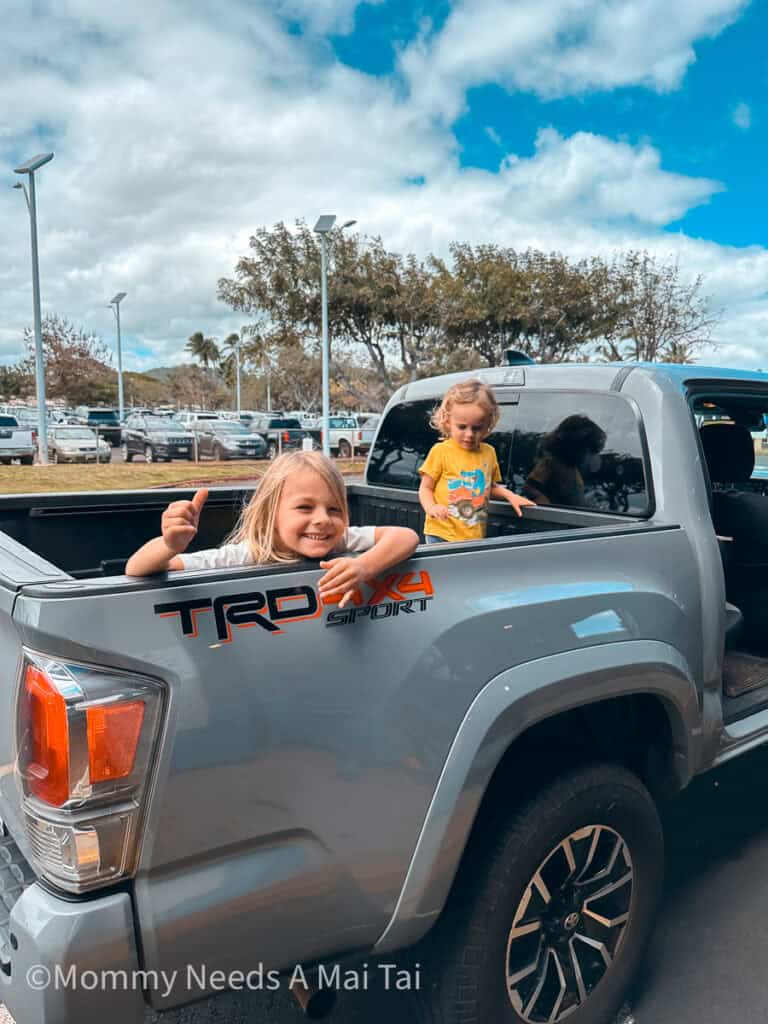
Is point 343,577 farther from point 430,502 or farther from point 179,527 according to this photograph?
point 430,502

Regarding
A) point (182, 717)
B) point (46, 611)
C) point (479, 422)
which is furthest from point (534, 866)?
point (479, 422)

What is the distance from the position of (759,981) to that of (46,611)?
8.47 ft

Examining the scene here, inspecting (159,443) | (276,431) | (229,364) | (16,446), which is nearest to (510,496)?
(16,446)

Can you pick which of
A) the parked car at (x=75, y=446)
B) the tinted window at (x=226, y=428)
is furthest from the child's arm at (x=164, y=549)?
the tinted window at (x=226, y=428)

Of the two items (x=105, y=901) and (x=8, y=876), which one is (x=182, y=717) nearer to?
(x=105, y=901)

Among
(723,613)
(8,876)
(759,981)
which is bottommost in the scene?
(759,981)

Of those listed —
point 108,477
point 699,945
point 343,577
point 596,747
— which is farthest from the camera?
point 108,477

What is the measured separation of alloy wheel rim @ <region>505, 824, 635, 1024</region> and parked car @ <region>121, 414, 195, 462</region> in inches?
1107

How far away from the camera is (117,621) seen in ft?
4.68

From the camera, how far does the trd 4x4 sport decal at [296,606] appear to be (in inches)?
59.0

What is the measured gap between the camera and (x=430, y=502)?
131 inches

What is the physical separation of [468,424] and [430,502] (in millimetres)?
385

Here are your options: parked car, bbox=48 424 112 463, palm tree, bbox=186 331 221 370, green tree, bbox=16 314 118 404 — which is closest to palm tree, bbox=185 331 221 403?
palm tree, bbox=186 331 221 370

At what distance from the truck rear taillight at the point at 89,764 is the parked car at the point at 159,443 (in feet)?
93.2
